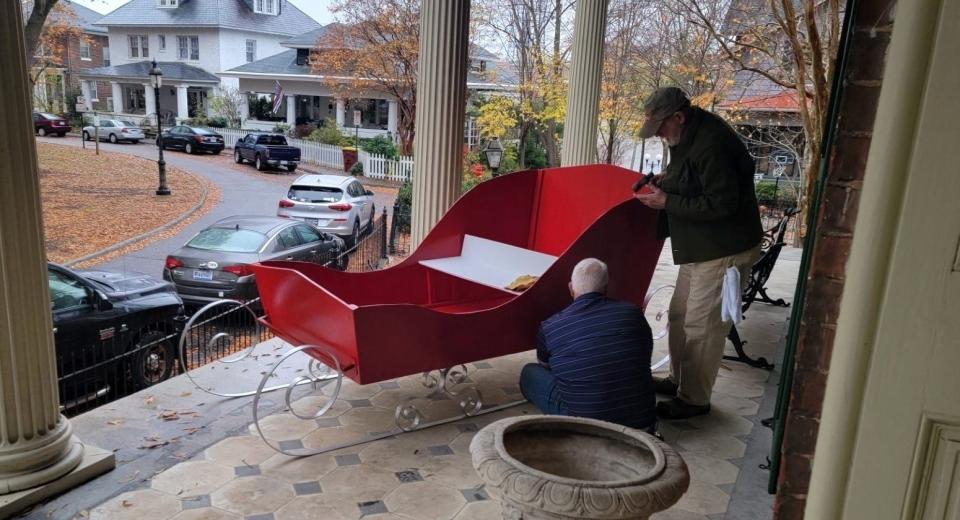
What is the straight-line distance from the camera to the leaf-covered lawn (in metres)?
13.9

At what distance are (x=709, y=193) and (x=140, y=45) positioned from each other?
80.0 ft

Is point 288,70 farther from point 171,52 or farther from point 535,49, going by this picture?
point 535,49

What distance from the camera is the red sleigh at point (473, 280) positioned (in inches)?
133

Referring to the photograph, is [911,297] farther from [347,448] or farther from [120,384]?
[120,384]

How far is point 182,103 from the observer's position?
22844 mm

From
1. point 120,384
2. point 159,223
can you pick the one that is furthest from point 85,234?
point 120,384

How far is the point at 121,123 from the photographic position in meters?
21.0

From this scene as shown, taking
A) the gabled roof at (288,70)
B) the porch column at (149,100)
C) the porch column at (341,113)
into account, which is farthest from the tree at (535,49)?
the porch column at (149,100)

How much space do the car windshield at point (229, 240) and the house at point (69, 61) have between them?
11.5 metres

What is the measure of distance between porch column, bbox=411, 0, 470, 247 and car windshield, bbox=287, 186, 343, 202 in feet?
20.5

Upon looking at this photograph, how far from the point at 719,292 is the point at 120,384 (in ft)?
14.7

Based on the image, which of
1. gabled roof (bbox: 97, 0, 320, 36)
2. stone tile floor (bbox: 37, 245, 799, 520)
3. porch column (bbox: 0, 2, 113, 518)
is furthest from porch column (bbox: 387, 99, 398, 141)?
porch column (bbox: 0, 2, 113, 518)

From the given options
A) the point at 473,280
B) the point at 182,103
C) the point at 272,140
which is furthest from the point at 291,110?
the point at 473,280

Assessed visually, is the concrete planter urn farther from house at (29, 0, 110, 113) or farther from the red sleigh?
house at (29, 0, 110, 113)
